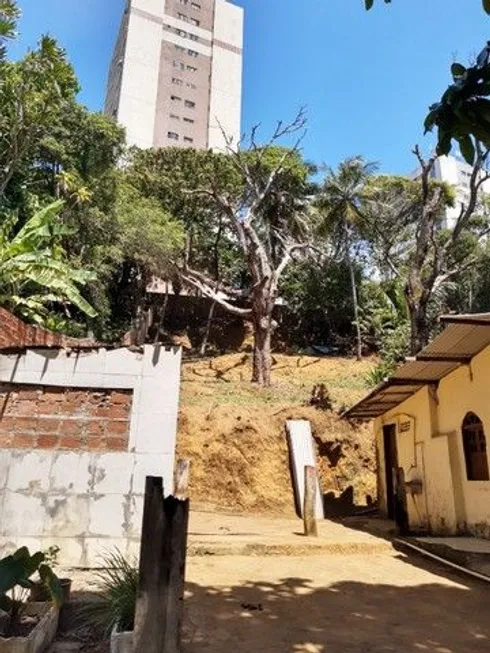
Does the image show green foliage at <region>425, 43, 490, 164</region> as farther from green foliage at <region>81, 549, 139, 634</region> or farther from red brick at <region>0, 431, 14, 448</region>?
red brick at <region>0, 431, 14, 448</region>

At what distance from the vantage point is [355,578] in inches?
257

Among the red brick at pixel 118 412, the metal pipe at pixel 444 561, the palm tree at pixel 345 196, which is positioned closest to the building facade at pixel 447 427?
the metal pipe at pixel 444 561

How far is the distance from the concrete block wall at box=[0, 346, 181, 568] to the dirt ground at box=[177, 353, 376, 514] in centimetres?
878

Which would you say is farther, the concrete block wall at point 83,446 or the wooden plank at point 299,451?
the wooden plank at point 299,451

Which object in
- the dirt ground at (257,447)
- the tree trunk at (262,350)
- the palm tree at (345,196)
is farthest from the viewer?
the palm tree at (345,196)

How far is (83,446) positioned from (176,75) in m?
57.3

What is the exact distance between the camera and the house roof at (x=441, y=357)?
6.98 metres

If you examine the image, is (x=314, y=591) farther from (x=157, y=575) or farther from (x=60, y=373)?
(x=60, y=373)

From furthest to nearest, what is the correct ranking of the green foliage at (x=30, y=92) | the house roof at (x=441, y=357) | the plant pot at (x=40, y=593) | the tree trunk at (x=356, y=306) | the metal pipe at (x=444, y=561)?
the tree trunk at (x=356, y=306)
the green foliage at (x=30, y=92)
the house roof at (x=441, y=357)
the metal pipe at (x=444, y=561)
the plant pot at (x=40, y=593)

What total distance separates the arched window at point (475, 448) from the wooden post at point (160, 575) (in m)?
6.40

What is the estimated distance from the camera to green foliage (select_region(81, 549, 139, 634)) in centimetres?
376

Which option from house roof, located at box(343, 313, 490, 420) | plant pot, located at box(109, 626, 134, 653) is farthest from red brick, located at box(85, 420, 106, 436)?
house roof, located at box(343, 313, 490, 420)

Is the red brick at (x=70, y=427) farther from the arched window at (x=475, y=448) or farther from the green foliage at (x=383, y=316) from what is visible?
the green foliage at (x=383, y=316)

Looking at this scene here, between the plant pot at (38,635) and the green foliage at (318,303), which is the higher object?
the green foliage at (318,303)
